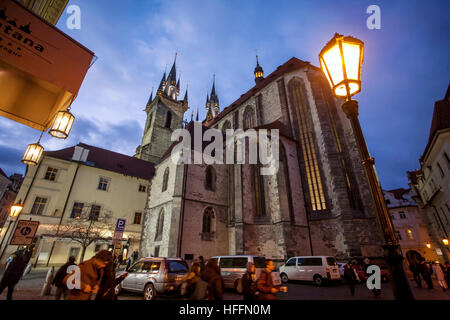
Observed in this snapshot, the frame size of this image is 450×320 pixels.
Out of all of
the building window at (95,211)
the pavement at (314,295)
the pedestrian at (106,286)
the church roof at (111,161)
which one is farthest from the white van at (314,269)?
the church roof at (111,161)

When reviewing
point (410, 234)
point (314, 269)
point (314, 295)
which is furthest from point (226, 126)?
point (410, 234)

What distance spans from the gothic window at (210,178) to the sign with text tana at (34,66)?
15.2 m

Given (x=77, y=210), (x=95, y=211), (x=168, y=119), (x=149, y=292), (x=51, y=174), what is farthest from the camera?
(x=168, y=119)

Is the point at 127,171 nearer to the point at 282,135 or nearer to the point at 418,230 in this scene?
the point at 282,135

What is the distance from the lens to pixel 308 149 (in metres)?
18.7

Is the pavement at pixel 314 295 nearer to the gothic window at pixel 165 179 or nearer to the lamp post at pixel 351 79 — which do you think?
the lamp post at pixel 351 79

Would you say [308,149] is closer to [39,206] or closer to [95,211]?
[95,211]

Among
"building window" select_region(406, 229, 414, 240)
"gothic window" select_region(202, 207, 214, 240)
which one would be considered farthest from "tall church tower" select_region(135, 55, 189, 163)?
"building window" select_region(406, 229, 414, 240)

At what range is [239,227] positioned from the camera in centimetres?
1566

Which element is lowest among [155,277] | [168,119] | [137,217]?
[155,277]

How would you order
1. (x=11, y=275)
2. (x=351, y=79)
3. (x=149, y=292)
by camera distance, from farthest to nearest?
(x=149, y=292)
(x=11, y=275)
(x=351, y=79)

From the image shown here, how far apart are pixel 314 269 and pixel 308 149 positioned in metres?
11.0
